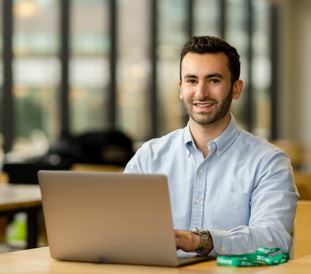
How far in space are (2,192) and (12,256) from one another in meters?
2.33

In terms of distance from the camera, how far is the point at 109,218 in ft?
8.23

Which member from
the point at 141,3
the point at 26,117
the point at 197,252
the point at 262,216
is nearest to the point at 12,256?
the point at 197,252

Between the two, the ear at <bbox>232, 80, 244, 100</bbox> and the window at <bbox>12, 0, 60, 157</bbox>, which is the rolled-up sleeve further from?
the window at <bbox>12, 0, 60, 157</bbox>

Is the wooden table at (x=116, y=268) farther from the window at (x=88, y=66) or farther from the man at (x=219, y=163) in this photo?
the window at (x=88, y=66)

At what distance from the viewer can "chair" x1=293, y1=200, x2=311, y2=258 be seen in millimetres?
3162

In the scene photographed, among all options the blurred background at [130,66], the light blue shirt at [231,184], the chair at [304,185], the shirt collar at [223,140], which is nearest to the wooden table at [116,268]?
the light blue shirt at [231,184]

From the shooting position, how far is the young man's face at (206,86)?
2895mm

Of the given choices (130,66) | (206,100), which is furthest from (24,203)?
(130,66)

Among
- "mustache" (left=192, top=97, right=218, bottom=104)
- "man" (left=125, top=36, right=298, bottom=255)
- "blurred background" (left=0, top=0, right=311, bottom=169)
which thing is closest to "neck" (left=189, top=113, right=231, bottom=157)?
"man" (left=125, top=36, right=298, bottom=255)

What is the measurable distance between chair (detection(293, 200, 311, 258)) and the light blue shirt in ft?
0.97

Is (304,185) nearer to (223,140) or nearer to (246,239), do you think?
(223,140)

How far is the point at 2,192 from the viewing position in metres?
4.98

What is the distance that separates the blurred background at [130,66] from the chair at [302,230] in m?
5.38

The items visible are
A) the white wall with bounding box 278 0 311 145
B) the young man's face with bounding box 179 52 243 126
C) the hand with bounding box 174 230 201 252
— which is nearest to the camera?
the hand with bounding box 174 230 201 252
